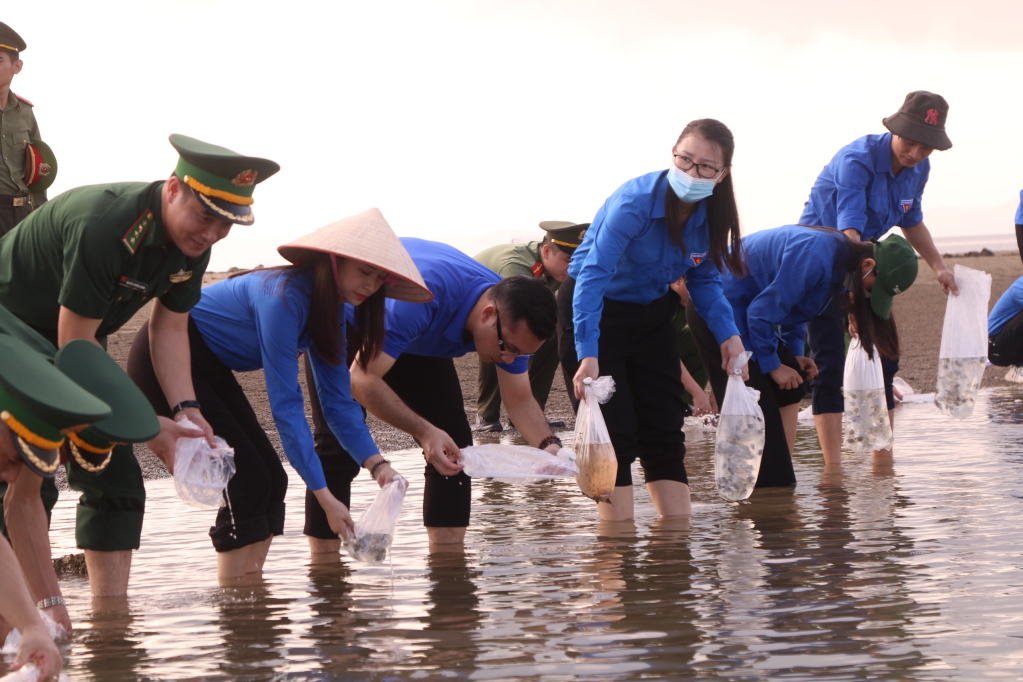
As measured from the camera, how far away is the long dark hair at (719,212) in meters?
4.11

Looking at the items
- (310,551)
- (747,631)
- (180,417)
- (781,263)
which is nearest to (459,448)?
(310,551)

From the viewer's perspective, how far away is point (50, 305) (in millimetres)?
3084

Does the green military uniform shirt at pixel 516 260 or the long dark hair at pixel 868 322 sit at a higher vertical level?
the green military uniform shirt at pixel 516 260

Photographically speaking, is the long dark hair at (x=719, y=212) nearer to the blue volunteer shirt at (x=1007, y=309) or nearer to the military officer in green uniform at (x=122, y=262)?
the military officer in green uniform at (x=122, y=262)

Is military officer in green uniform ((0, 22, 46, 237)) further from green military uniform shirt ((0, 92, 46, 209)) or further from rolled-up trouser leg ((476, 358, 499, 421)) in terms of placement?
rolled-up trouser leg ((476, 358, 499, 421))

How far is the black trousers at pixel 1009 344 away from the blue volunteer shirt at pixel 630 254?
13.1 ft

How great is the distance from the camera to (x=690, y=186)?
4.03m

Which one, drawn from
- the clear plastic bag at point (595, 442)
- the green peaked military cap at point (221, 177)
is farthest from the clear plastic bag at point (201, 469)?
the clear plastic bag at point (595, 442)

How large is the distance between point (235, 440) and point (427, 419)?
0.80 m

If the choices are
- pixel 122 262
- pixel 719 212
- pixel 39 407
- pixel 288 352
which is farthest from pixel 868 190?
pixel 39 407

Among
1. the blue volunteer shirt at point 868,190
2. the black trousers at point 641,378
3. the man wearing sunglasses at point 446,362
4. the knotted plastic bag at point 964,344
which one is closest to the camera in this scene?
the man wearing sunglasses at point 446,362

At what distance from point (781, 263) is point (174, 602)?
3.01m

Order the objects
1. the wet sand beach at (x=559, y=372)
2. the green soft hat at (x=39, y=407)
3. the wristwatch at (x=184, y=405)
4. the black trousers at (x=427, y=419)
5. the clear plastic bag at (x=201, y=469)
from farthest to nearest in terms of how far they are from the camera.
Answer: the wet sand beach at (x=559, y=372) < the black trousers at (x=427, y=419) < the wristwatch at (x=184, y=405) < the clear plastic bag at (x=201, y=469) < the green soft hat at (x=39, y=407)

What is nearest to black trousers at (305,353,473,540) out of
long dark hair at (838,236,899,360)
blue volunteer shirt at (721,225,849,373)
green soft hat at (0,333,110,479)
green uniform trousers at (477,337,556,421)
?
blue volunteer shirt at (721,225,849,373)
